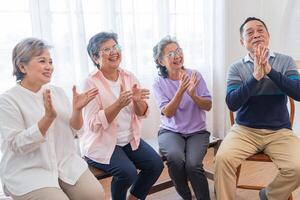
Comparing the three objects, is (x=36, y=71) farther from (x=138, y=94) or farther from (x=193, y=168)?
(x=193, y=168)

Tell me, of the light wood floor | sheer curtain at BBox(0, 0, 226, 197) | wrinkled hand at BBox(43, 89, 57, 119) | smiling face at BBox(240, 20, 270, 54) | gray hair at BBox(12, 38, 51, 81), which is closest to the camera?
wrinkled hand at BBox(43, 89, 57, 119)

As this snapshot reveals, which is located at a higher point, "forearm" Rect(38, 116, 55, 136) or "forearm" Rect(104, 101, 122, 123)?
"forearm" Rect(38, 116, 55, 136)

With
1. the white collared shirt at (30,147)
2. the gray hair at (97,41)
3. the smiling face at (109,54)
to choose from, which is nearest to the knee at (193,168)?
the white collared shirt at (30,147)

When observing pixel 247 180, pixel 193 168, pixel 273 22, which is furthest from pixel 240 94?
pixel 273 22

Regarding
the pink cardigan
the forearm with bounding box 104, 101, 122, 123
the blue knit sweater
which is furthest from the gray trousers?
the forearm with bounding box 104, 101, 122, 123

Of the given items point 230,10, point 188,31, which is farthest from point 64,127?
point 230,10

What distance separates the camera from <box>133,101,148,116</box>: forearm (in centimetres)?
201

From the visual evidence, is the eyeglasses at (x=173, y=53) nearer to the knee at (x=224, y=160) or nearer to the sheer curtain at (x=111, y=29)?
the sheer curtain at (x=111, y=29)

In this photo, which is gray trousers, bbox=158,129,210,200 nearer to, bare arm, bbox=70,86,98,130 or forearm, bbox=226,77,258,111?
forearm, bbox=226,77,258,111

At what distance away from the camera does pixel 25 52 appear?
5.38ft

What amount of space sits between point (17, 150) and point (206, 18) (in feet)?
7.54

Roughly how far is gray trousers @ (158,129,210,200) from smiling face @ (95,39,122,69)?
63cm

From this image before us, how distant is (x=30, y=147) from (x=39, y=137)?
0.07 meters

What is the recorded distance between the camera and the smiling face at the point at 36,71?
5.39 feet
